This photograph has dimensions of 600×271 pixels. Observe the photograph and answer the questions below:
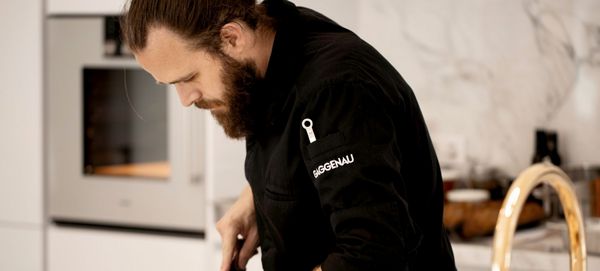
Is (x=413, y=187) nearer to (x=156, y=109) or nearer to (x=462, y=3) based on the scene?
(x=462, y=3)

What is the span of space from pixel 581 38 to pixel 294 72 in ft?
Answer: 5.78

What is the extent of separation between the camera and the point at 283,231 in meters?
1.38

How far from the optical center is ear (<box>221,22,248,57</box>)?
4.36ft

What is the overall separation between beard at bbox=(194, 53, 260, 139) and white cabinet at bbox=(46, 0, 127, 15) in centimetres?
197

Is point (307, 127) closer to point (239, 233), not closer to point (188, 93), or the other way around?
point (188, 93)

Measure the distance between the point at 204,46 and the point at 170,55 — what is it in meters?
0.05

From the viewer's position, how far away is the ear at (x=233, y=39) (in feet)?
4.36

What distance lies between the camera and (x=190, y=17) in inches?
51.4

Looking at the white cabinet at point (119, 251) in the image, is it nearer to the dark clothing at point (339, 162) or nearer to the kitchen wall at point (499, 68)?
the kitchen wall at point (499, 68)

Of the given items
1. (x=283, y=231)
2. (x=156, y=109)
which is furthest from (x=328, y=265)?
(x=156, y=109)

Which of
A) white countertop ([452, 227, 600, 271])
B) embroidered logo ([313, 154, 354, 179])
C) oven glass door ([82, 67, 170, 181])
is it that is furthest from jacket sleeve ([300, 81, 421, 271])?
oven glass door ([82, 67, 170, 181])
